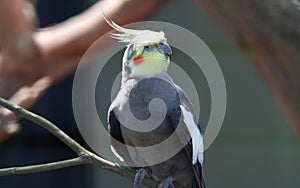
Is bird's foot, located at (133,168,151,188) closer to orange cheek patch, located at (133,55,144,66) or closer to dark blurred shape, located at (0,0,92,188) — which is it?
orange cheek patch, located at (133,55,144,66)

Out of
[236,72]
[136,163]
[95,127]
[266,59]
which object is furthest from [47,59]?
[236,72]

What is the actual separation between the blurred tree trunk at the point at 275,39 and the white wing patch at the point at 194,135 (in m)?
0.23

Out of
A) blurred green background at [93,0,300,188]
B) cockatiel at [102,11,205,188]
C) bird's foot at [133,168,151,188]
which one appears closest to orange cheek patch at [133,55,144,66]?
cockatiel at [102,11,205,188]

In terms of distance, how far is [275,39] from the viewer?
1.03m

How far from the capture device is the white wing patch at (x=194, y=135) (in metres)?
1.26

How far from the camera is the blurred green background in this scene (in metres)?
2.50

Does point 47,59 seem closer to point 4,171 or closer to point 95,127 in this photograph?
point 4,171

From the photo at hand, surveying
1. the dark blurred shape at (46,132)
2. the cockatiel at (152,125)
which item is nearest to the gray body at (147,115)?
the cockatiel at (152,125)

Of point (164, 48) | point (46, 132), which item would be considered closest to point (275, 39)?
point (164, 48)

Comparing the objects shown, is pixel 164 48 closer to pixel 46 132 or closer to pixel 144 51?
pixel 144 51

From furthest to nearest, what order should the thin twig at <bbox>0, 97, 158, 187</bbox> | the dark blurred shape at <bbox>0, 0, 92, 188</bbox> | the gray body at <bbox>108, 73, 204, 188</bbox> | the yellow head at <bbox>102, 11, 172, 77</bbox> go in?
the dark blurred shape at <bbox>0, 0, 92, 188</bbox>, the gray body at <bbox>108, 73, 204, 188</bbox>, the yellow head at <bbox>102, 11, 172, 77</bbox>, the thin twig at <bbox>0, 97, 158, 187</bbox>

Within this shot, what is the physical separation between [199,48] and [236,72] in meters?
0.14

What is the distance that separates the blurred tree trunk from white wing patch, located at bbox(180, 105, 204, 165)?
0.76ft

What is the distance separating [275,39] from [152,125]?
35 centimetres
